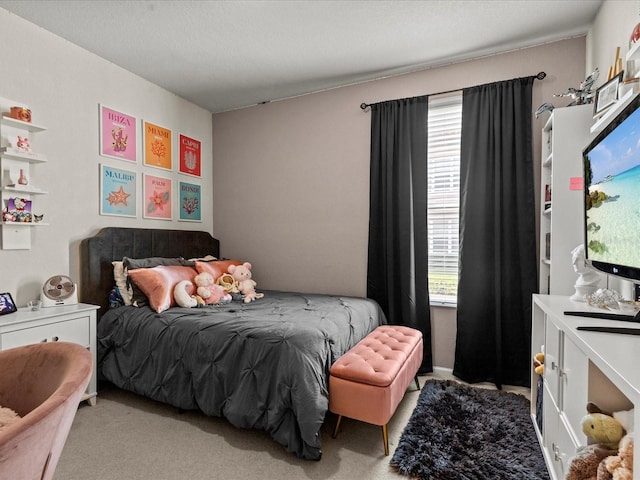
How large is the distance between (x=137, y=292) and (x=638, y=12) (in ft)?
11.2

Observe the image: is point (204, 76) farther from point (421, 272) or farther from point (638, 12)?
point (638, 12)

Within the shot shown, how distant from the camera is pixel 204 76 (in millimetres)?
3227

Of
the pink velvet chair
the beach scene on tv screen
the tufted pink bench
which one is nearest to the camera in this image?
the pink velvet chair

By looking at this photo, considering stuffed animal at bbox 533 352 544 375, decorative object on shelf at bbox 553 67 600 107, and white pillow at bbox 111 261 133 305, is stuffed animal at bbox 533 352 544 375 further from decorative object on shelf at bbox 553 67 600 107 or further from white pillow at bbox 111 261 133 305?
white pillow at bbox 111 261 133 305

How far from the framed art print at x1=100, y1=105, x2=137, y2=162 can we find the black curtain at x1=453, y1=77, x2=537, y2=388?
288 cm

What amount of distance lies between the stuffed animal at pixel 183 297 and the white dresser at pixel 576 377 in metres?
2.32

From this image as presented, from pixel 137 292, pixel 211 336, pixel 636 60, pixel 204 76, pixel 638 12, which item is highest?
pixel 204 76

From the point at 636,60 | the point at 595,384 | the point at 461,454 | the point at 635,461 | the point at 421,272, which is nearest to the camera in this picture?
the point at 635,461

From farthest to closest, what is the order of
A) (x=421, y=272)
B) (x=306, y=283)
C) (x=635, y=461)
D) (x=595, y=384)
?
1. (x=306, y=283)
2. (x=421, y=272)
3. (x=595, y=384)
4. (x=635, y=461)

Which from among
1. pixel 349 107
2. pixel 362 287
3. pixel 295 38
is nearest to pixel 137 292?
pixel 362 287

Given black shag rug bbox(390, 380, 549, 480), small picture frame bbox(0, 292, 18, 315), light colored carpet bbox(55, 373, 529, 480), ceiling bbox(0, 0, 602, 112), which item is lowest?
light colored carpet bbox(55, 373, 529, 480)

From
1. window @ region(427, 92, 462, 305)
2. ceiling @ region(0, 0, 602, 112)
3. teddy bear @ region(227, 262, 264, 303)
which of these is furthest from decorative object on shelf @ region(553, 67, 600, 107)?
teddy bear @ region(227, 262, 264, 303)

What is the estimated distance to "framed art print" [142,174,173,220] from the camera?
131 inches

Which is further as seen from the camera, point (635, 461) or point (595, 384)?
point (595, 384)
